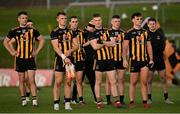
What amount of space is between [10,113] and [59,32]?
7.43ft

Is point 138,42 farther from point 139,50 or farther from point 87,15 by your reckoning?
point 87,15

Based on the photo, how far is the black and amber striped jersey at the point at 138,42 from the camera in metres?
18.1

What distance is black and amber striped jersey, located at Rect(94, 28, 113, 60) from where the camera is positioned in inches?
720

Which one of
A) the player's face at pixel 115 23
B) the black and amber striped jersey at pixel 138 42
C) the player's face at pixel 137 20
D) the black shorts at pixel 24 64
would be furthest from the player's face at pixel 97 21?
the black shorts at pixel 24 64

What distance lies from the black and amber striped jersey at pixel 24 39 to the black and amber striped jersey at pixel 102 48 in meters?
1.76

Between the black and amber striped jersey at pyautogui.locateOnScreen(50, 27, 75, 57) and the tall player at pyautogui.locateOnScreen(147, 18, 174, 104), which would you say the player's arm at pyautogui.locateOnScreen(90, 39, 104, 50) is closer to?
the black and amber striped jersey at pyautogui.locateOnScreen(50, 27, 75, 57)

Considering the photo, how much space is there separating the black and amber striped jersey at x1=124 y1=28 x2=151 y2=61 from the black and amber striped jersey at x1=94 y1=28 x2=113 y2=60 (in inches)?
20.4

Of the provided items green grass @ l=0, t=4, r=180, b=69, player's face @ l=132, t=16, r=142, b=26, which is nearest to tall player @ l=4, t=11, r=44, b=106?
player's face @ l=132, t=16, r=142, b=26

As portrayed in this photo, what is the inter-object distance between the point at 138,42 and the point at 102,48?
0.88m

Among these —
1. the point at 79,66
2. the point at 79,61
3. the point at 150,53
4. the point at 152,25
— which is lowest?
the point at 79,66

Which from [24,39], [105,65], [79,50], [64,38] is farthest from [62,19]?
[79,50]

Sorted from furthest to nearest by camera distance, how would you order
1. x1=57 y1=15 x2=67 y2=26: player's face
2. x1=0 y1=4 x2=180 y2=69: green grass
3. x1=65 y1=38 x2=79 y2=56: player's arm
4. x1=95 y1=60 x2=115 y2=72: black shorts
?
x1=0 y1=4 x2=180 y2=69: green grass → x1=95 y1=60 x2=115 y2=72: black shorts → x1=65 y1=38 x2=79 y2=56: player's arm → x1=57 y1=15 x2=67 y2=26: player's face

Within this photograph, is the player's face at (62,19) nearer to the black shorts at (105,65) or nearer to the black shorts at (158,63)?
the black shorts at (105,65)

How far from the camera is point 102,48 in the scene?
1830 cm
